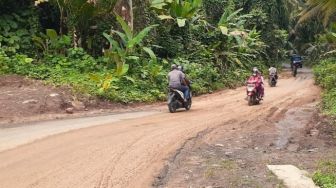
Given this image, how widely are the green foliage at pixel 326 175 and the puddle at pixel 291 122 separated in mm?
1877

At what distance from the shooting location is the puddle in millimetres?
10325

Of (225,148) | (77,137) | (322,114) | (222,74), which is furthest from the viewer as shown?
(222,74)

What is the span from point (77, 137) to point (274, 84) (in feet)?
60.1

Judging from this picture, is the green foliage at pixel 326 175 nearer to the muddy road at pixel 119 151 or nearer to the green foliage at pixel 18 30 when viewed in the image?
the muddy road at pixel 119 151

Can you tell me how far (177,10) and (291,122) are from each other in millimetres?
11089

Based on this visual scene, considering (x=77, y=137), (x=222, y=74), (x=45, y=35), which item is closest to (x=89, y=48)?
(x=45, y=35)

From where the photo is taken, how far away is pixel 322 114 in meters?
14.2

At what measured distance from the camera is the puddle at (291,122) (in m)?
10.3

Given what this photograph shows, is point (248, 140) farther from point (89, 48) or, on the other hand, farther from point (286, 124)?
point (89, 48)

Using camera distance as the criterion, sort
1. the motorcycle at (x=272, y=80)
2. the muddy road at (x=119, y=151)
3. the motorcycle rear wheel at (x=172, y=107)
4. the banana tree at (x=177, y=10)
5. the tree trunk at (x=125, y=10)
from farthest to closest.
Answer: the motorcycle at (x=272, y=80) → the banana tree at (x=177, y=10) → the tree trunk at (x=125, y=10) → the motorcycle rear wheel at (x=172, y=107) → the muddy road at (x=119, y=151)

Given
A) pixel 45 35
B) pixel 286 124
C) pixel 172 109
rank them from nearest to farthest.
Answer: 1. pixel 286 124
2. pixel 172 109
3. pixel 45 35

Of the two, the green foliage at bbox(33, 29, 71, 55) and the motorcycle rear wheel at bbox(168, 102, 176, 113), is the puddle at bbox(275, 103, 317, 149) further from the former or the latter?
the green foliage at bbox(33, 29, 71, 55)

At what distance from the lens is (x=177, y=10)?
22656 mm

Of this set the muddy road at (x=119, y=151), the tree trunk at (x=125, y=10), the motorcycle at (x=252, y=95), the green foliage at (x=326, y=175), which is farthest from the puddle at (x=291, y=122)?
the tree trunk at (x=125, y=10)
